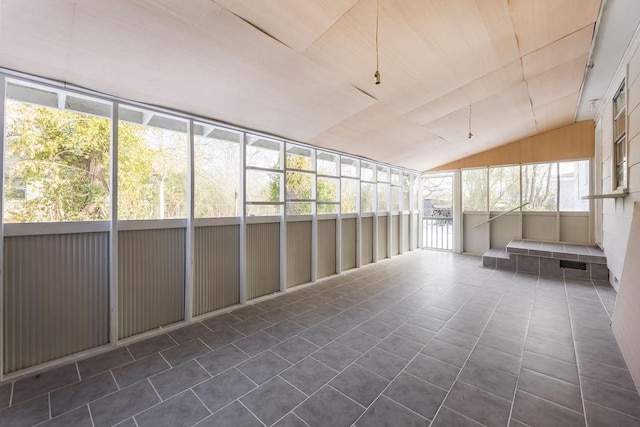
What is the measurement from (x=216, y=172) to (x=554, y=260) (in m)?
5.97

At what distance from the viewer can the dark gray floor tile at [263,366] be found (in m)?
2.11

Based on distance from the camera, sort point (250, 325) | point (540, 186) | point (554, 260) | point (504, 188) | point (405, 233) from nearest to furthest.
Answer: point (250, 325), point (554, 260), point (540, 186), point (504, 188), point (405, 233)

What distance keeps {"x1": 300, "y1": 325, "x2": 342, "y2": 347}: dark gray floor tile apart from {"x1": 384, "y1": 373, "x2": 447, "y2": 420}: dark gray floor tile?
800 millimetres

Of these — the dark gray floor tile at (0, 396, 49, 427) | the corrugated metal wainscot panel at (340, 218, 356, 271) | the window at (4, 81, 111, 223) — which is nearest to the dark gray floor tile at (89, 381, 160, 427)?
the dark gray floor tile at (0, 396, 49, 427)

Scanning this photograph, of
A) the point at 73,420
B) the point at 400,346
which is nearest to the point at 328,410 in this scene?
the point at 400,346

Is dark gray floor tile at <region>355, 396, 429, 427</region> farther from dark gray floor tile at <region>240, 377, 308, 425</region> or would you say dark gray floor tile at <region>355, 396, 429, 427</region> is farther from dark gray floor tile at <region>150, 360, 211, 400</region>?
dark gray floor tile at <region>150, 360, 211, 400</region>

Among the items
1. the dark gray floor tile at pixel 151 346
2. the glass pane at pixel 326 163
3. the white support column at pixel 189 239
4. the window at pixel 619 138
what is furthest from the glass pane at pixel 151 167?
the window at pixel 619 138

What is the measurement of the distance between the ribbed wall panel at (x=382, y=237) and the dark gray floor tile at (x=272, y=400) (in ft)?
15.6

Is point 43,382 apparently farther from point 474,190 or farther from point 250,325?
point 474,190

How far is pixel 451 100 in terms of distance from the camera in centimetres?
391

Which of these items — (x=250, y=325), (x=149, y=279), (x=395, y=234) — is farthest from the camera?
(x=395, y=234)

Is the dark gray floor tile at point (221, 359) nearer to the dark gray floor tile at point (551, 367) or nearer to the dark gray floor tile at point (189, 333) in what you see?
the dark gray floor tile at point (189, 333)

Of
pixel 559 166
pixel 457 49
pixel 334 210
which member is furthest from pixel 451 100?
pixel 559 166

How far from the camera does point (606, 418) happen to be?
167 centimetres
